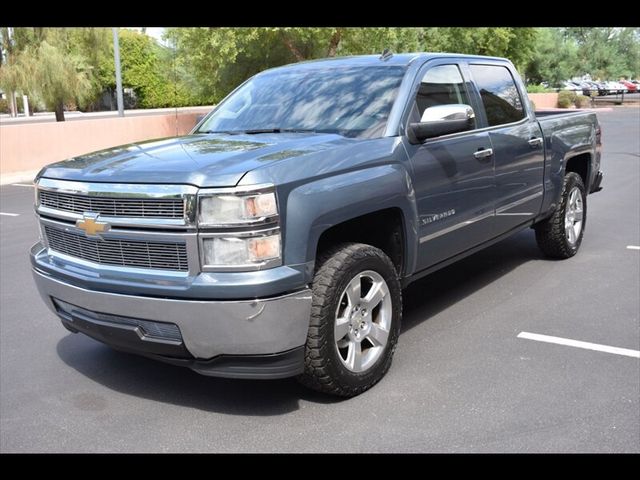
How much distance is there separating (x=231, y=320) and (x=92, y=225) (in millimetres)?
947

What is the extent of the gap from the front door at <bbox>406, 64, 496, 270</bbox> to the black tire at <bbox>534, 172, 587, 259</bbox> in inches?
62.8

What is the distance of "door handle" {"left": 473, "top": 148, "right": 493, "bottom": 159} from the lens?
489cm

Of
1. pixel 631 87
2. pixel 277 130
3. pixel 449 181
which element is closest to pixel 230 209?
pixel 277 130

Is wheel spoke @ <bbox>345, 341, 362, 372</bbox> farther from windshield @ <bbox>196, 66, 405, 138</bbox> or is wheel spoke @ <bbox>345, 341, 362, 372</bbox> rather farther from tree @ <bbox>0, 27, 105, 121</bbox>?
tree @ <bbox>0, 27, 105, 121</bbox>

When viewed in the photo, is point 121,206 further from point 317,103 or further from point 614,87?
point 614,87

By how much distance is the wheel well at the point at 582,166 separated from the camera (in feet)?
23.7

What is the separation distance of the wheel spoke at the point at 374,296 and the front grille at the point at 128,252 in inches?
43.7

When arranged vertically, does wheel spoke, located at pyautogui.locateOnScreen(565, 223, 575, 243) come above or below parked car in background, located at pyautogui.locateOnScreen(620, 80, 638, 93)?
below

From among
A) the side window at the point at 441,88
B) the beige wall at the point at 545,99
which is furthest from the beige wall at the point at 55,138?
the beige wall at the point at 545,99

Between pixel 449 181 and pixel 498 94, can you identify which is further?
pixel 498 94

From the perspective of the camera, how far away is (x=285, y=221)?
10.9 feet

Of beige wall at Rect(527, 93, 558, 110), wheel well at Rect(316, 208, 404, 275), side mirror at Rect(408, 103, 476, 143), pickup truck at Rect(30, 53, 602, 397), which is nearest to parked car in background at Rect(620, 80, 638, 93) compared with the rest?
beige wall at Rect(527, 93, 558, 110)
